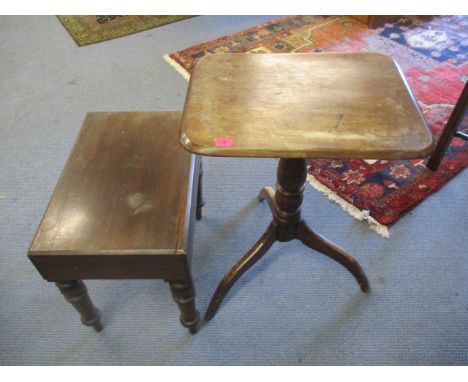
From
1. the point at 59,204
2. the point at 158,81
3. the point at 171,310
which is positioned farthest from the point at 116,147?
the point at 158,81

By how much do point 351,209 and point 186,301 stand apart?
82cm

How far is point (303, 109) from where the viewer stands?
73cm

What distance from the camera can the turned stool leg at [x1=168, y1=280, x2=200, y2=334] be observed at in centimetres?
92

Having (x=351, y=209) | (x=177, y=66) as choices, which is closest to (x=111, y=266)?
(x=351, y=209)

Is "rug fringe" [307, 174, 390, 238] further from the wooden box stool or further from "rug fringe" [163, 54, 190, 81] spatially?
"rug fringe" [163, 54, 190, 81]

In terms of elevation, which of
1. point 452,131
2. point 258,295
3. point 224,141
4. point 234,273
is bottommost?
point 258,295

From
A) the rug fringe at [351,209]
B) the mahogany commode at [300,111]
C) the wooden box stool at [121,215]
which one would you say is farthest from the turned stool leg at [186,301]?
the rug fringe at [351,209]

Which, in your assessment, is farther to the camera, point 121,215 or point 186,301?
point 186,301

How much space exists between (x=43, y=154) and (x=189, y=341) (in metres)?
1.23

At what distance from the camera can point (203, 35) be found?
2637mm

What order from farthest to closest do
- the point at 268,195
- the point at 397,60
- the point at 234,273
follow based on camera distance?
the point at 397,60, the point at 268,195, the point at 234,273

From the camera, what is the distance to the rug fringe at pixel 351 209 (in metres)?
1.39

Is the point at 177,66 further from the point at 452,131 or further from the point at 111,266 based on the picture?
the point at 111,266

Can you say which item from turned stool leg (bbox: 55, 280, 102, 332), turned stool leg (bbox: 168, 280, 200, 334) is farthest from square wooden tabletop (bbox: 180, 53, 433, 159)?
turned stool leg (bbox: 55, 280, 102, 332)
